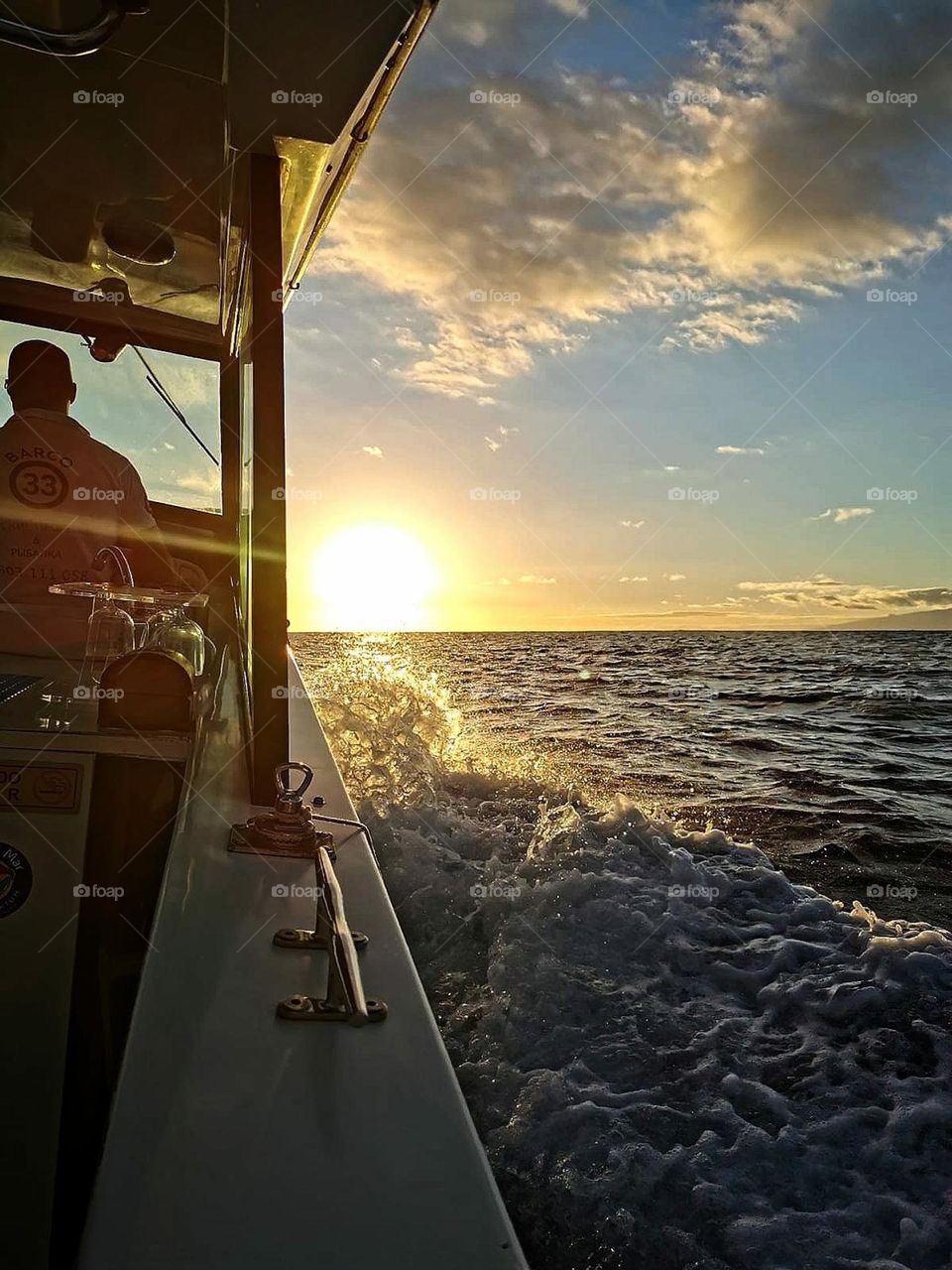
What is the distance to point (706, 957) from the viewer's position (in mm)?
3674

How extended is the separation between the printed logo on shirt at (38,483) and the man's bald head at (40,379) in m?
0.44

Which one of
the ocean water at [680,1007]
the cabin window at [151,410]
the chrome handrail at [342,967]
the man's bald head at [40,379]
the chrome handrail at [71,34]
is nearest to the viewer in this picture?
the chrome handrail at [71,34]

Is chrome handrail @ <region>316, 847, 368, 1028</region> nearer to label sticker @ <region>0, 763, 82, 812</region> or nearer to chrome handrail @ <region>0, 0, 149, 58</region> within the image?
label sticker @ <region>0, 763, 82, 812</region>

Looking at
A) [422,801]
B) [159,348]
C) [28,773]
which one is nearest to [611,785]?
[422,801]

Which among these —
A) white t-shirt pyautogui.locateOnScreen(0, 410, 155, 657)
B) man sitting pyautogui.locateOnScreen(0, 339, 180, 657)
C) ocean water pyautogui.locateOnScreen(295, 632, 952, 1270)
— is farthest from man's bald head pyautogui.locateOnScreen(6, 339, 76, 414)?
ocean water pyautogui.locateOnScreen(295, 632, 952, 1270)

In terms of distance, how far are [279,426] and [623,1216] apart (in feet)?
8.54

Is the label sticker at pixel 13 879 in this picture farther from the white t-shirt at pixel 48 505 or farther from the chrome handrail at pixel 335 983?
the white t-shirt at pixel 48 505

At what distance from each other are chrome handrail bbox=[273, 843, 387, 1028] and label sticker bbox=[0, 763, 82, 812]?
68 cm

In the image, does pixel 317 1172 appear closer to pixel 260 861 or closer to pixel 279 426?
pixel 260 861

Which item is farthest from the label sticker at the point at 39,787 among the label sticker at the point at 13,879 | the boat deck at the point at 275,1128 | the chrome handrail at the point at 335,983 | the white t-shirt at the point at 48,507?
the white t-shirt at the point at 48,507

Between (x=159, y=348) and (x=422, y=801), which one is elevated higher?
(x=159, y=348)

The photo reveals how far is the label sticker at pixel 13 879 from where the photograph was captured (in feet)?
6.21

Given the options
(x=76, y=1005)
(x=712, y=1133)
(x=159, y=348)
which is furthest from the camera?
(x=159, y=348)

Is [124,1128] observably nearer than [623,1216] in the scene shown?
Yes
